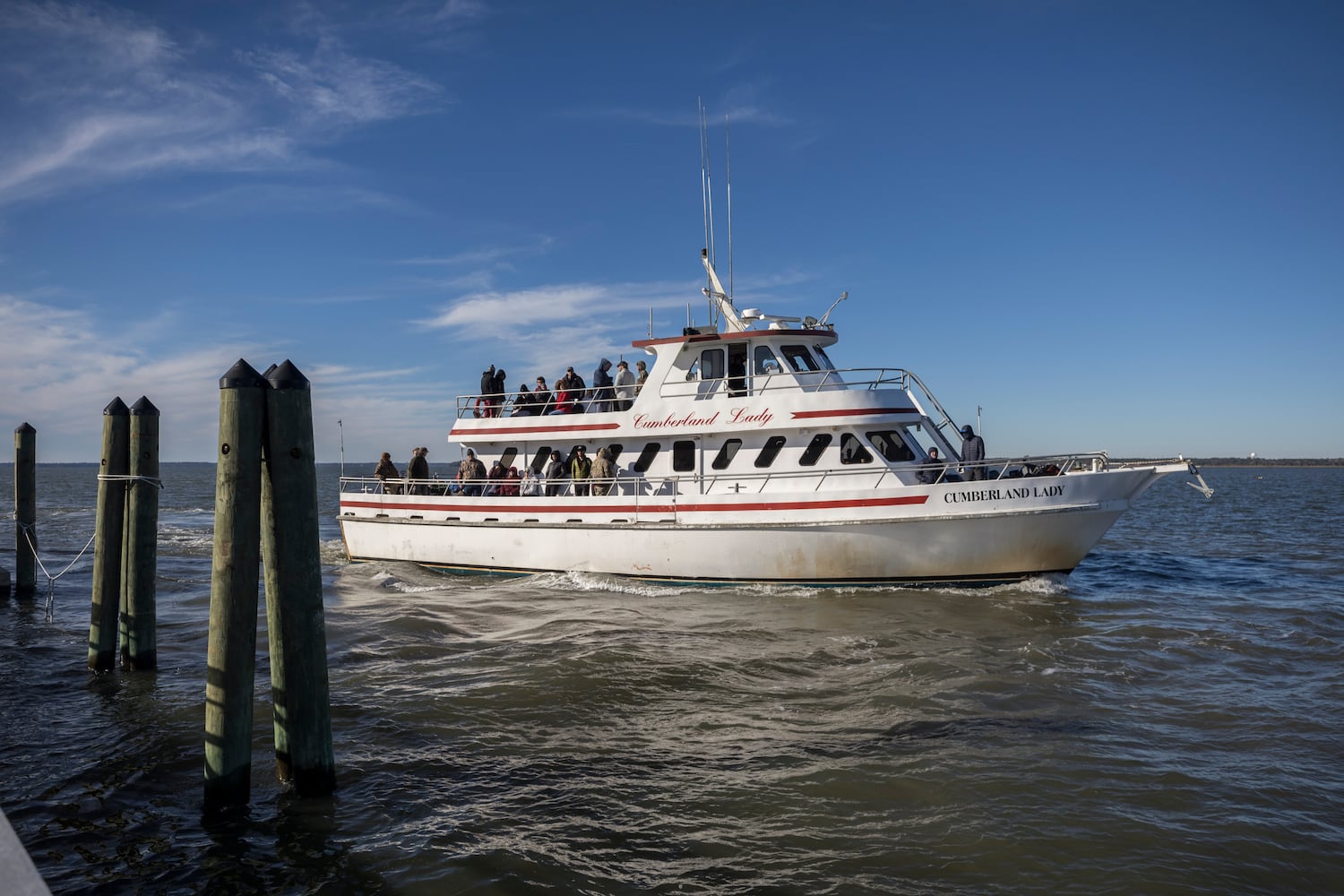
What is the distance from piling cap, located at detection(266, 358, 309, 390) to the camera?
5727mm

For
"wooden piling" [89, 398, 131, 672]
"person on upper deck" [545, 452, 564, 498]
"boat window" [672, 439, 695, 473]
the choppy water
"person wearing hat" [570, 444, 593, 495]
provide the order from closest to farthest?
the choppy water → "wooden piling" [89, 398, 131, 672] → "boat window" [672, 439, 695, 473] → "person wearing hat" [570, 444, 593, 495] → "person on upper deck" [545, 452, 564, 498]

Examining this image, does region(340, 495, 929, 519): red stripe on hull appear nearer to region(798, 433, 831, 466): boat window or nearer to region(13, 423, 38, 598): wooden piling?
region(798, 433, 831, 466): boat window

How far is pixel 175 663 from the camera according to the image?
976 centimetres

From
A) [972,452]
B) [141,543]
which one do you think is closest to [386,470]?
[141,543]

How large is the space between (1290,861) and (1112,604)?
9.40 m

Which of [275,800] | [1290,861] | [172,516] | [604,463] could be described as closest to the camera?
[1290,861]

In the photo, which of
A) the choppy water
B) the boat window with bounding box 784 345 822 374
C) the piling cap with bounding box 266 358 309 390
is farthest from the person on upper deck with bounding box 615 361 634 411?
the piling cap with bounding box 266 358 309 390

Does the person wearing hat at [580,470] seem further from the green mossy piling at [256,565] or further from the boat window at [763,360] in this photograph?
the green mossy piling at [256,565]

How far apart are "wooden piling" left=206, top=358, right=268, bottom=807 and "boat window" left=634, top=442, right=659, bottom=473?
10.9m

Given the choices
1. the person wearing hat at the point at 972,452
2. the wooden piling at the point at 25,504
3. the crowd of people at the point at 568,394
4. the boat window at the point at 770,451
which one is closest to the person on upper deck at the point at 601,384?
the crowd of people at the point at 568,394

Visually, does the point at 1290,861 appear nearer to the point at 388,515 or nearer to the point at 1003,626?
the point at 1003,626

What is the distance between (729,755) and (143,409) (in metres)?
7.31

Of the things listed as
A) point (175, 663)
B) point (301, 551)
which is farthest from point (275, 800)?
point (175, 663)

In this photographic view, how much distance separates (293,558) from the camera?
18.6 ft
